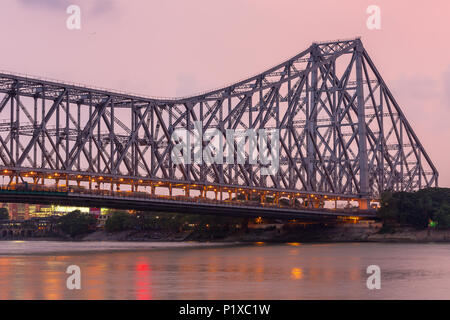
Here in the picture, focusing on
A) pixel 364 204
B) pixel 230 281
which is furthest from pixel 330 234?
pixel 230 281

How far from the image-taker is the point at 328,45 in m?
158

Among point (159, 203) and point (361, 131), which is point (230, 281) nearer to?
point (159, 203)

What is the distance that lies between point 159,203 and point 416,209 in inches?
2041

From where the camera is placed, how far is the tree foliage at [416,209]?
445ft

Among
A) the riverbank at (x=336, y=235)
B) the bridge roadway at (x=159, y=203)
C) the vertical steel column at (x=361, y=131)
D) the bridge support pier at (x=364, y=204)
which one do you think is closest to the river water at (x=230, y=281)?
the bridge roadway at (x=159, y=203)

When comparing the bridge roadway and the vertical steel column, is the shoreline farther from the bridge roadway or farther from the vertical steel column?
the vertical steel column

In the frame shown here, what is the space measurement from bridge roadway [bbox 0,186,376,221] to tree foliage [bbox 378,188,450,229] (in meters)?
6.65

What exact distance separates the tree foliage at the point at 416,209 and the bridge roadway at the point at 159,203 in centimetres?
665

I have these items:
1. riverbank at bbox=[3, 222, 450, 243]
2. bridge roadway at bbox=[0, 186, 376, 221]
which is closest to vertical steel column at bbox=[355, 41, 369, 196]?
bridge roadway at bbox=[0, 186, 376, 221]

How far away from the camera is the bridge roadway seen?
94.6 m
